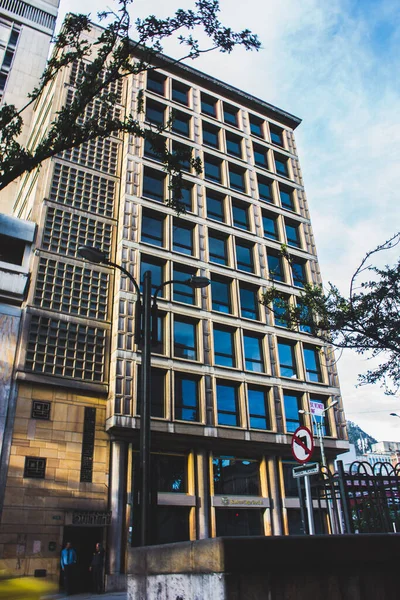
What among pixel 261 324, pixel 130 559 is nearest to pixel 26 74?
pixel 261 324

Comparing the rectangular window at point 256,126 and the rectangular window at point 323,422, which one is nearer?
the rectangular window at point 323,422

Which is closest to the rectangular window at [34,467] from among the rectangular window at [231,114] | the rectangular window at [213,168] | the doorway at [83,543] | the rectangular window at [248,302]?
the doorway at [83,543]

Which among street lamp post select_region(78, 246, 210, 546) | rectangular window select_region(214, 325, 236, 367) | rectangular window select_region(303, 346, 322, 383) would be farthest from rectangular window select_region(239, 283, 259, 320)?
street lamp post select_region(78, 246, 210, 546)

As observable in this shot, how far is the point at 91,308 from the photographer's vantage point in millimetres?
22656

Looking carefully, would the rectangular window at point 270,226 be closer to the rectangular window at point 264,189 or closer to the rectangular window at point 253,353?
the rectangular window at point 264,189

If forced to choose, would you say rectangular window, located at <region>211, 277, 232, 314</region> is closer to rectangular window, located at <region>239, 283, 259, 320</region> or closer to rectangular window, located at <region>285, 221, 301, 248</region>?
rectangular window, located at <region>239, 283, 259, 320</region>

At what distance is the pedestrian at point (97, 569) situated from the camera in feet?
57.5

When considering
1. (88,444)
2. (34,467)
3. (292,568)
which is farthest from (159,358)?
(292,568)

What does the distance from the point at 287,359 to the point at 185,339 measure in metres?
6.67

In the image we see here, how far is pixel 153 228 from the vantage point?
26656 millimetres

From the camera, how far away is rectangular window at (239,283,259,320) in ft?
89.7

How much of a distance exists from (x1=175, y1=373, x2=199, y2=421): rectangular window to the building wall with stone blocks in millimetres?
3573

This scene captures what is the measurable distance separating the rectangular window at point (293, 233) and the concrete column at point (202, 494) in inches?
625

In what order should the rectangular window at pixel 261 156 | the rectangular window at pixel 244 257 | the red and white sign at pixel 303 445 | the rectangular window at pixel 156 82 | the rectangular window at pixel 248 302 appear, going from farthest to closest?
the rectangular window at pixel 261 156 < the rectangular window at pixel 156 82 < the rectangular window at pixel 244 257 < the rectangular window at pixel 248 302 < the red and white sign at pixel 303 445
